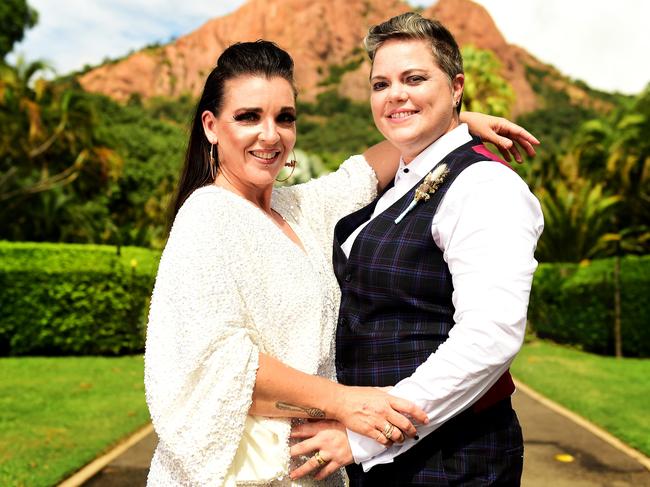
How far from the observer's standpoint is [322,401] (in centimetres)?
205

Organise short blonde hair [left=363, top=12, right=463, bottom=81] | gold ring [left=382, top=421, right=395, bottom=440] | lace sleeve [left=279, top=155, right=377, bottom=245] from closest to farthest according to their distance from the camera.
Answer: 1. gold ring [left=382, top=421, right=395, bottom=440]
2. short blonde hair [left=363, top=12, right=463, bottom=81]
3. lace sleeve [left=279, top=155, right=377, bottom=245]

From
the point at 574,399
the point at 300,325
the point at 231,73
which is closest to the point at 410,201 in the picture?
the point at 300,325

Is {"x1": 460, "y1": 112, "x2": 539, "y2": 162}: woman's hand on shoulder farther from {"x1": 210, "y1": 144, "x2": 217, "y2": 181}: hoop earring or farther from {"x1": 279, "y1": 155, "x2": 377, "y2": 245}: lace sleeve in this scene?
{"x1": 210, "y1": 144, "x2": 217, "y2": 181}: hoop earring

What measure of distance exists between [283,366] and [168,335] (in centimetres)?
34

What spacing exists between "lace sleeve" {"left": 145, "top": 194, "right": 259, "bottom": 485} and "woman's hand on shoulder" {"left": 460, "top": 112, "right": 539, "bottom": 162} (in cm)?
118

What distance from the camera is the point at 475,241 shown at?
1.92 m

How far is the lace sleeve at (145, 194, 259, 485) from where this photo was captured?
193 cm

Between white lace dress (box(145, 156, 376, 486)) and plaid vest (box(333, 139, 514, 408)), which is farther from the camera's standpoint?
plaid vest (box(333, 139, 514, 408))

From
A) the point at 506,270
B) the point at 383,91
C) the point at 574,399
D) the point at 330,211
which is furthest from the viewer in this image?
the point at 574,399

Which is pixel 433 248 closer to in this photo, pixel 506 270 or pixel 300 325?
pixel 506 270

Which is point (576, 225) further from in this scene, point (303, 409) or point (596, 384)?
point (303, 409)

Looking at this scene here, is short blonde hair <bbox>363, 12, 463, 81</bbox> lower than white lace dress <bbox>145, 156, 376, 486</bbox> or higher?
higher

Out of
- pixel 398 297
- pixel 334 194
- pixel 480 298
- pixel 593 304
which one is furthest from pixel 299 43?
pixel 480 298

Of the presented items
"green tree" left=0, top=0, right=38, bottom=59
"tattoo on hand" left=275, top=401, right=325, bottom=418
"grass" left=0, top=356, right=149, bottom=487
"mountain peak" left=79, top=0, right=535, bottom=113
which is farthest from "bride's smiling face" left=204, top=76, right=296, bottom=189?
"mountain peak" left=79, top=0, right=535, bottom=113
